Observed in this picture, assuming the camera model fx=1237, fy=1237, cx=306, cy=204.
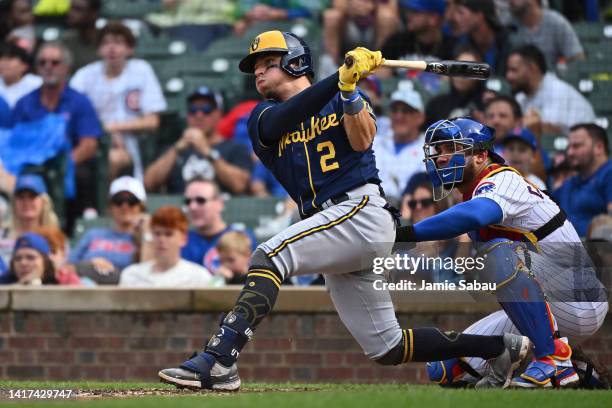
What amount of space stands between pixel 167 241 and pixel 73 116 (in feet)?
6.85

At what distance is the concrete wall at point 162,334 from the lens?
9.20 meters

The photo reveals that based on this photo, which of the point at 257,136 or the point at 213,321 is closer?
the point at 257,136

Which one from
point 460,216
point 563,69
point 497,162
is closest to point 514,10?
point 563,69

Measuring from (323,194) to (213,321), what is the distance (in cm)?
379

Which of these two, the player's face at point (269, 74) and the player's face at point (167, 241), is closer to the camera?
the player's face at point (269, 74)

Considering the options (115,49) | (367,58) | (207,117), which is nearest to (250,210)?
(207,117)

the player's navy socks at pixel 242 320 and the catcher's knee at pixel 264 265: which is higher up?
the catcher's knee at pixel 264 265

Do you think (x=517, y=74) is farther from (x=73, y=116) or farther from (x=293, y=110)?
(x=293, y=110)

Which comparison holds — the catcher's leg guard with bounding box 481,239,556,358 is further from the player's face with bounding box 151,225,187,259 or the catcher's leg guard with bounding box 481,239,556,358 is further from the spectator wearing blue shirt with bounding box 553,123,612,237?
the player's face with bounding box 151,225,187,259

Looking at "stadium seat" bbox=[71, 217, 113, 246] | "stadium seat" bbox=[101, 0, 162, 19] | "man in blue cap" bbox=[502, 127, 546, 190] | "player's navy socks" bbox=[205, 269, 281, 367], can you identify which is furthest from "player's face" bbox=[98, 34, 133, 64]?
"player's navy socks" bbox=[205, 269, 281, 367]

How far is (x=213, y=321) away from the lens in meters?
9.32

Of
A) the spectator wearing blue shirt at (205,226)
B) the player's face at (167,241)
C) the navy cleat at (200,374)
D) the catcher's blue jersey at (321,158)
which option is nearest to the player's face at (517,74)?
the spectator wearing blue shirt at (205,226)

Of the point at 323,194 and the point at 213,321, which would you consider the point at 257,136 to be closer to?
the point at 323,194

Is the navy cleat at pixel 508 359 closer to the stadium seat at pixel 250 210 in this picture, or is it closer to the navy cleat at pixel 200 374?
the navy cleat at pixel 200 374
